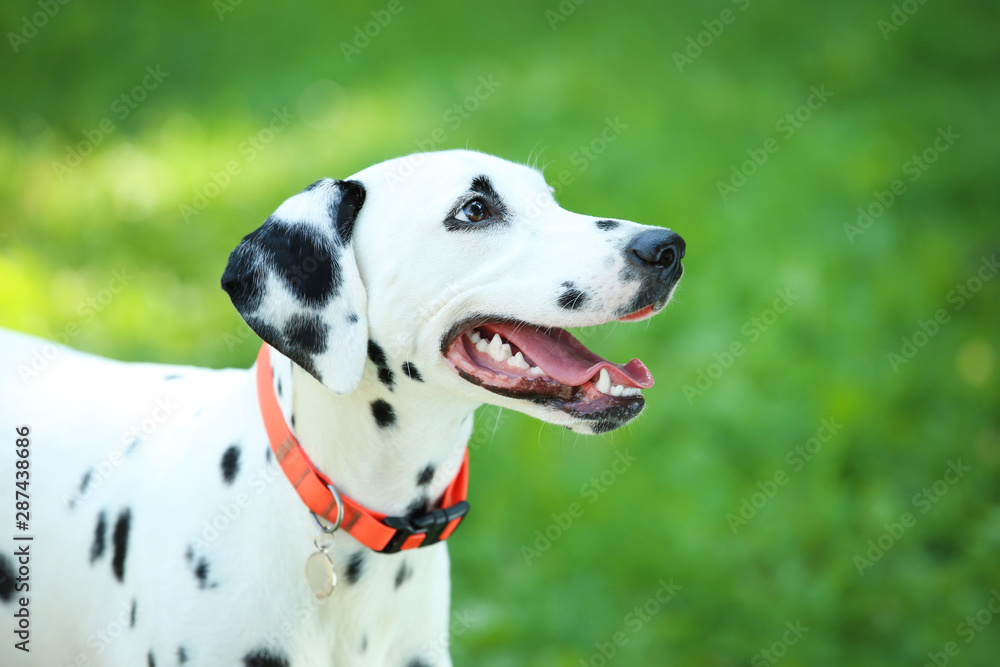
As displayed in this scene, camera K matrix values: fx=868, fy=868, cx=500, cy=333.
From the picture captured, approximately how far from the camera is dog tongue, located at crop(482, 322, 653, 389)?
92.8 inches

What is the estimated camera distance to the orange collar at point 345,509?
7.39ft

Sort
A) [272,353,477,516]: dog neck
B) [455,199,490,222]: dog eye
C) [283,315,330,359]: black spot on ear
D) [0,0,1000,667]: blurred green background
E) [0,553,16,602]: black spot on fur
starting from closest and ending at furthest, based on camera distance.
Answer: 1. [283,315,330,359]: black spot on ear
2. [272,353,477,516]: dog neck
3. [455,199,490,222]: dog eye
4. [0,553,16,602]: black spot on fur
5. [0,0,1000,667]: blurred green background

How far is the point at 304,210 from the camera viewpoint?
2.30m

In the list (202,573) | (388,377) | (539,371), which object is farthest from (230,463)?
(539,371)

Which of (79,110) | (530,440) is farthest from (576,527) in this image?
(79,110)

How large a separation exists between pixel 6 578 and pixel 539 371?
172cm

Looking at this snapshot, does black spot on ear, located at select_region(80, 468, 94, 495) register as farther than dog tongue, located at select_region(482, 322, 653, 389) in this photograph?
Yes

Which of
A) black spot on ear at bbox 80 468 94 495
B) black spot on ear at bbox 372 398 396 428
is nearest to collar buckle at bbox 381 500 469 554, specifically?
black spot on ear at bbox 372 398 396 428

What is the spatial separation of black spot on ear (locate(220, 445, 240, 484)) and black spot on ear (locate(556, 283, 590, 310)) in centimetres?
97

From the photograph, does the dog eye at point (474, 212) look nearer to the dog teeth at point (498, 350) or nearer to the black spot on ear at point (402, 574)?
the dog teeth at point (498, 350)

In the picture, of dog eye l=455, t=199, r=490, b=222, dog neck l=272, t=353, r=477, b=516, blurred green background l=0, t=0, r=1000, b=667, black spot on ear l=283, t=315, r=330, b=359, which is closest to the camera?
black spot on ear l=283, t=315, r=330, b=359

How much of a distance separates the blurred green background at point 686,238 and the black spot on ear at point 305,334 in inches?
65.3

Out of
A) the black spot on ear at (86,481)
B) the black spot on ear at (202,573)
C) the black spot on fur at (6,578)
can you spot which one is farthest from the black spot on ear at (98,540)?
the black spot on ear at (202,573)

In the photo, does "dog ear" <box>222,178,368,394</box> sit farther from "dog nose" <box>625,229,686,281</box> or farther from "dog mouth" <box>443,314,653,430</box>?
"dog nose" <box>625,229,686,281</box>
